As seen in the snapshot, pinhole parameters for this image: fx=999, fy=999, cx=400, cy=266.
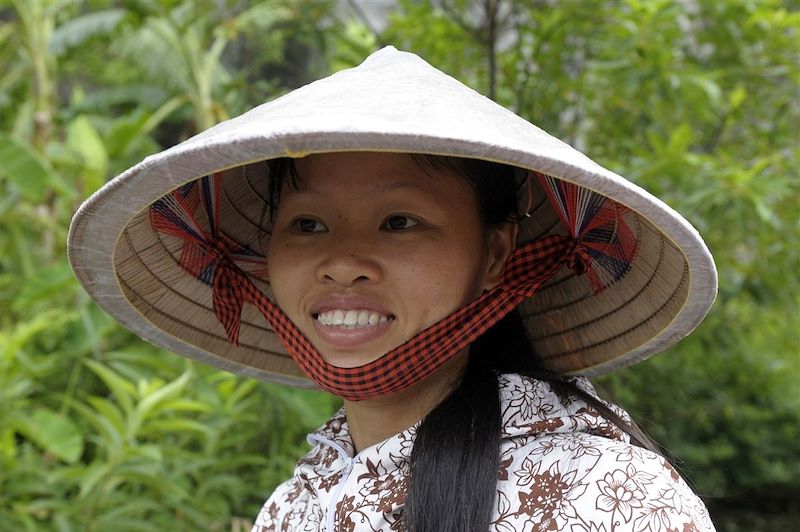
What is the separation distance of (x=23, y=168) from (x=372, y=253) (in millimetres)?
2746

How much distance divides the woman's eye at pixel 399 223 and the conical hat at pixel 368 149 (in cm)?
19

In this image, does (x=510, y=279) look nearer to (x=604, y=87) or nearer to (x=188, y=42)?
(x=604, y=87)

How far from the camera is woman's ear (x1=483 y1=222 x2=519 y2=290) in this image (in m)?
1.52

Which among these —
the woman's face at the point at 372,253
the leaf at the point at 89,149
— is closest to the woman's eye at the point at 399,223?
the woman's face at the point at 372,253

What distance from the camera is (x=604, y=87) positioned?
11.5 ft

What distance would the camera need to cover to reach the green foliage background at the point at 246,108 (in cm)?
261

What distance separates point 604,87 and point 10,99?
3.18 metres

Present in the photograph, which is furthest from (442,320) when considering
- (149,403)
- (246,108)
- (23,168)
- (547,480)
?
(23,168)

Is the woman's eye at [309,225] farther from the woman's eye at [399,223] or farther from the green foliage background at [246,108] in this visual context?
the green foliage background at [246,108]

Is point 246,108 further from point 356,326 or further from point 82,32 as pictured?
point 356,326

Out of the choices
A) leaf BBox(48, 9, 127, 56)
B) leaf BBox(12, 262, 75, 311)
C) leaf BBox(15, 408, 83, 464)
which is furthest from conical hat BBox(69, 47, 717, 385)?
leaf BBox(48, 9, 127, 56)

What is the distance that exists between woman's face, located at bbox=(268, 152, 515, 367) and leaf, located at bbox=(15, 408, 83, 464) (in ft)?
4.73

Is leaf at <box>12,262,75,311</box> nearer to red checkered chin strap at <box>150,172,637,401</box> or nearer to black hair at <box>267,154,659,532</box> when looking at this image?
red checkered chin strap at <box>150,172,637,401</box>

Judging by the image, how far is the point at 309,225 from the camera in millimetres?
1454
